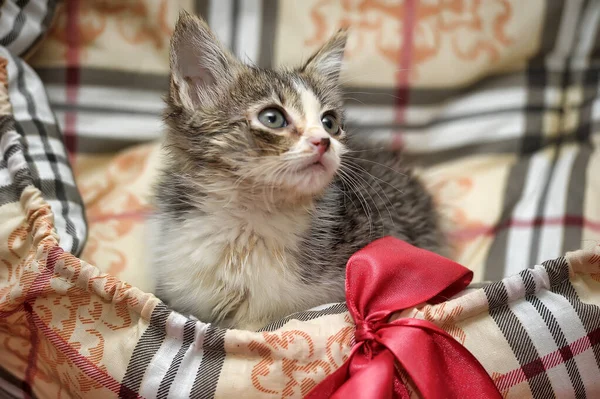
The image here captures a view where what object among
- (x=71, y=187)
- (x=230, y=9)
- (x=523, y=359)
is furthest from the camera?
(x=230, y=9)

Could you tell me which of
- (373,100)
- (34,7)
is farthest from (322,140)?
(34,7)

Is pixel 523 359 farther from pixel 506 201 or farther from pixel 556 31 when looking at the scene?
pixel 556 31

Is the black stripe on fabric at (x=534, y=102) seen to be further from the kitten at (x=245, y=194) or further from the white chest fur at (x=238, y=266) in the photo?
the white chest fur at (x=238, y=266)

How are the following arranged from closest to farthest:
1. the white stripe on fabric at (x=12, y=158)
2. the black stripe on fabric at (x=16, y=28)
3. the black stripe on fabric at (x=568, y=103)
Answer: the white stripe on fabric at (x=12, y=158), the black stripe on fabric at (x=16, y=28), the black stripe on fabric at (x=568, y=103)

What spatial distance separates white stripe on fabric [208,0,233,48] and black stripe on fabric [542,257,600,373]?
4.24 feet

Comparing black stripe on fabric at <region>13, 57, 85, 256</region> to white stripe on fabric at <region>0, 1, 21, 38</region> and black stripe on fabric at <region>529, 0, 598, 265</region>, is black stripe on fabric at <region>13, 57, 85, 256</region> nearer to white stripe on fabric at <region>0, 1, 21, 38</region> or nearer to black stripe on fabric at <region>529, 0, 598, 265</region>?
white stripe on fabric at <region>0, 1, 21, 38</region>

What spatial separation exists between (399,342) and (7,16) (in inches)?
54.5

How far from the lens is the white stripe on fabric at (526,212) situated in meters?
1.58

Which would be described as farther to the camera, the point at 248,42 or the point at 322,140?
the point at 248,42

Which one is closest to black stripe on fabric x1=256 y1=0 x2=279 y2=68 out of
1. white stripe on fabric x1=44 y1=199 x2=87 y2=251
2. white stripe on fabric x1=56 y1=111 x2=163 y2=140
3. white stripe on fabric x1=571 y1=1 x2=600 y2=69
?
white stripe on fabric x1=56 y1=111 x2=163 y2=140

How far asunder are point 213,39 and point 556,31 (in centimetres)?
127

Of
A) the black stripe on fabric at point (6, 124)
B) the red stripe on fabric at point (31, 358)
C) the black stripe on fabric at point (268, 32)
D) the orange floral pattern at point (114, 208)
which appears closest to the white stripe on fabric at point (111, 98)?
the orange floral pattern at point (114, 208)

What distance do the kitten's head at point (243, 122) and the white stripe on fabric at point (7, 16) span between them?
72 cm

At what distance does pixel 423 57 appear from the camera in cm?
191
